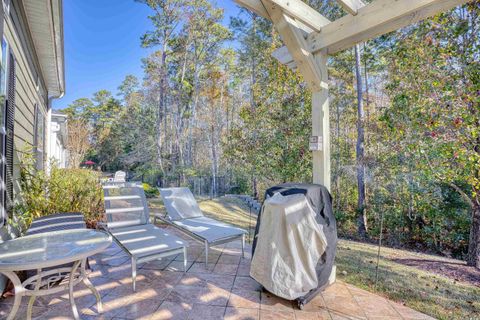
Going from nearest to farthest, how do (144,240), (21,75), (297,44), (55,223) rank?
(297,44) → (55,223) → (144,240) → (21,75)

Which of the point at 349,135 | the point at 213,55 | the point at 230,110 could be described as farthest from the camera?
the point at 230,110

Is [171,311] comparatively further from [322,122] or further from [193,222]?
[322,122]

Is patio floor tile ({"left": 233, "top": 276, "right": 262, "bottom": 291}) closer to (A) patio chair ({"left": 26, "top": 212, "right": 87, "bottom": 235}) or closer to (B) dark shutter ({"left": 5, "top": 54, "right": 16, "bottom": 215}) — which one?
(A) patio chair ({"left": 26, "top": 212, "right": 87, "bottom": 235})

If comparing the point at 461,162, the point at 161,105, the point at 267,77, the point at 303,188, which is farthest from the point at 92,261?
the point at 161,105

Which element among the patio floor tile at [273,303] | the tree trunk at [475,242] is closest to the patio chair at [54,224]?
the patio floor tile at [273,303]

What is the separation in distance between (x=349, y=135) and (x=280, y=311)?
24.4ft

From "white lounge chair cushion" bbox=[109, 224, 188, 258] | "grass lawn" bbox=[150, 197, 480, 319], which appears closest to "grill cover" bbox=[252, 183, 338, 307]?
"grass lawn" bbox=[150, 197, 480, 319]

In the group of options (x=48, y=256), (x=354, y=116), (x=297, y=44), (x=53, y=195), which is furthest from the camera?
(x=354, y=116)

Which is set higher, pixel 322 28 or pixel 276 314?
pixel 322 28

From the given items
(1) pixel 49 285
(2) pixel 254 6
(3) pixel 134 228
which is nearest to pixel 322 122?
(2) pixel 254 6

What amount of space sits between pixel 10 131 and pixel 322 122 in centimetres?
363

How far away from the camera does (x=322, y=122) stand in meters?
3.12

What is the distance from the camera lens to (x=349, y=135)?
8.75 m

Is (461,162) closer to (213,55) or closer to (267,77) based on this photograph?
(267,77)
